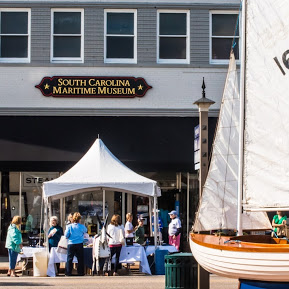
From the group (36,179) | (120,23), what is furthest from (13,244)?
(120,23)

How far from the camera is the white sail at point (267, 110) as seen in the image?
39.4 feet

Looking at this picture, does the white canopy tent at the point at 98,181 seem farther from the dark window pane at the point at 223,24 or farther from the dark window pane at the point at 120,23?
the dark window pane at the point at 223,24

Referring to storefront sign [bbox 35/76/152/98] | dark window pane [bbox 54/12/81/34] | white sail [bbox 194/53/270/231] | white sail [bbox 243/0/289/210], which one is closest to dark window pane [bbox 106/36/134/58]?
storefront sign [bbox 35/76/152/98]

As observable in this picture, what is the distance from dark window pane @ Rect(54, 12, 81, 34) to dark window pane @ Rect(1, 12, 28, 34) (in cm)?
105

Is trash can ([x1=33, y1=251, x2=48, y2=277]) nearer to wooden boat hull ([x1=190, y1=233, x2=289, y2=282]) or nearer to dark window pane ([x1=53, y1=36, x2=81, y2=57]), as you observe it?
wooden boat hull ([x1=190, y1=233, x2=289, y2=282])

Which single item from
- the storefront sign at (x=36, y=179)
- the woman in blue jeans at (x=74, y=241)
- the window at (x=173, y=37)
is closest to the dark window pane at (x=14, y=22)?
the window at (x=173, y=37)

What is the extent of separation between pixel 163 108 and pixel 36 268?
323 inches

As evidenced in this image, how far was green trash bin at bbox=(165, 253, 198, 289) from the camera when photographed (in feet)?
49.0

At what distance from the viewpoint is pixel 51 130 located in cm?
2477

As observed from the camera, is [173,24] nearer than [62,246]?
No

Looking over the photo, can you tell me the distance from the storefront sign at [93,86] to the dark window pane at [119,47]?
35.7 inches

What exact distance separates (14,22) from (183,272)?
13869 millimetres

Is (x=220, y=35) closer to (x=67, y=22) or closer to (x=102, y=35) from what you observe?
(x=102, y=35)

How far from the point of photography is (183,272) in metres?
14.9
